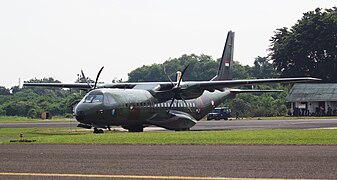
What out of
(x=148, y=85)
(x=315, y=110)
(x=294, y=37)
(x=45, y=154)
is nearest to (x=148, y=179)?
(x=45, y=154)

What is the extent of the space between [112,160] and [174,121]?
24786mm

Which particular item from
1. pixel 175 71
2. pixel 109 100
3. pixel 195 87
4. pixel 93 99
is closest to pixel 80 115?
pixel 93 99

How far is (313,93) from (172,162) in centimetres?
7900

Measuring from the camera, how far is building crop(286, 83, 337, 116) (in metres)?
89.9

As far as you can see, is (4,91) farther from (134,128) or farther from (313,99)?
(134,128)

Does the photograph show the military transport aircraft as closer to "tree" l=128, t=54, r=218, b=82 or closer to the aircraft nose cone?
the aircraft nose cone

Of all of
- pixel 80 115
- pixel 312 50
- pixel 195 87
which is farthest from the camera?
pixel 312 50

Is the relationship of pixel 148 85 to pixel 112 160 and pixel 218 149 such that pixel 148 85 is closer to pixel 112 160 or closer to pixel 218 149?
pixel 218 149

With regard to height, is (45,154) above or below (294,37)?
below

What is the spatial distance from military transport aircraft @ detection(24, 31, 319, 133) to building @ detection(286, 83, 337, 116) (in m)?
43.7

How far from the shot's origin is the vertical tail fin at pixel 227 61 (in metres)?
50.2

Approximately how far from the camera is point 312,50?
104m

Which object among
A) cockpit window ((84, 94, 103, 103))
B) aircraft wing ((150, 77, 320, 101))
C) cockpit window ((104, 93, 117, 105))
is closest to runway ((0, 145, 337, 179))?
cockpit window ((84, 94, 103, 103))

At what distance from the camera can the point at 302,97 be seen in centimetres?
9275
